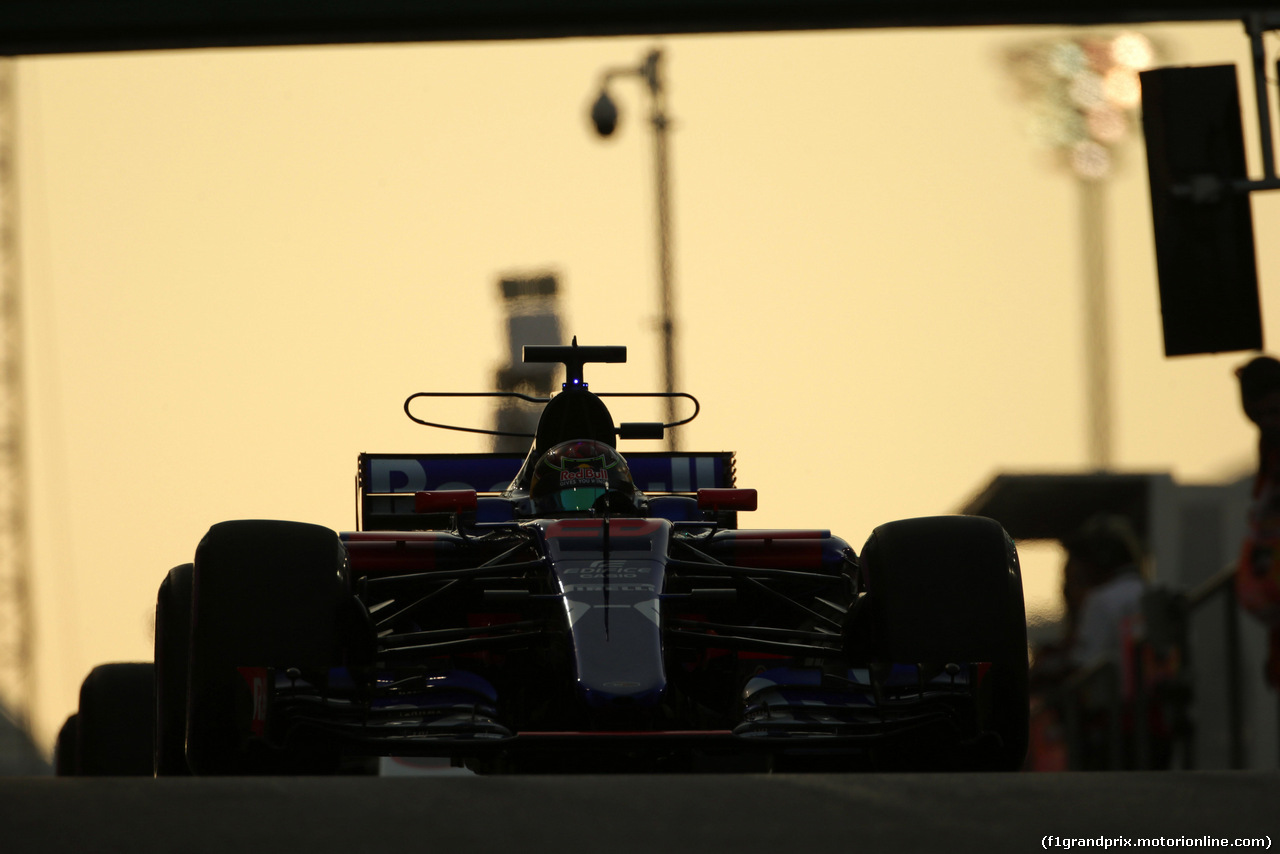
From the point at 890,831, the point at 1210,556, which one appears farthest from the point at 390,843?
the point at 1210,556

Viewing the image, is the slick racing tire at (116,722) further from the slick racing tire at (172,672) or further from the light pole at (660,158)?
the light pole at (660,158)

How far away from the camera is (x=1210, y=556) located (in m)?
18.5

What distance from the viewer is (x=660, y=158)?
1872 cm

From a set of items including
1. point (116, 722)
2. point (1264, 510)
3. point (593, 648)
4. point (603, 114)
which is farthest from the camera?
point (603, 114)

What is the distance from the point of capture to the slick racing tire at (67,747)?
8148 mm

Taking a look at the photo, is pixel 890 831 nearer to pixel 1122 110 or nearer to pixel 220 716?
pixel 220 716

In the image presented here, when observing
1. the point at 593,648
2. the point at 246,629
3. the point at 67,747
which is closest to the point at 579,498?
the point at 593,648

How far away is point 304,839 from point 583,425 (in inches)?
164

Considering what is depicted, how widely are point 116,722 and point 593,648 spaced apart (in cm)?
304

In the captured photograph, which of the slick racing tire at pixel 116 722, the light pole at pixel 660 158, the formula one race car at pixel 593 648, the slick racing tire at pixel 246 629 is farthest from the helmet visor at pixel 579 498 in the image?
the light pole at pixel 660 158

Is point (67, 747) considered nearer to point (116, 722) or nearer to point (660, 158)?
point (116, 722)

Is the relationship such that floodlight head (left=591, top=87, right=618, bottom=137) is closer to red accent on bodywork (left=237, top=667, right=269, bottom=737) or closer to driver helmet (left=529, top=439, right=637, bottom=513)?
driver helmet (left=529, top=439, right=637, bottom=513)

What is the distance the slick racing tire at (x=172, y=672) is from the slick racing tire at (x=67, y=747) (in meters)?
2.28

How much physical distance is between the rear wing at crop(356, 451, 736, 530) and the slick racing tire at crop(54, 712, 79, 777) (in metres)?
1.39
